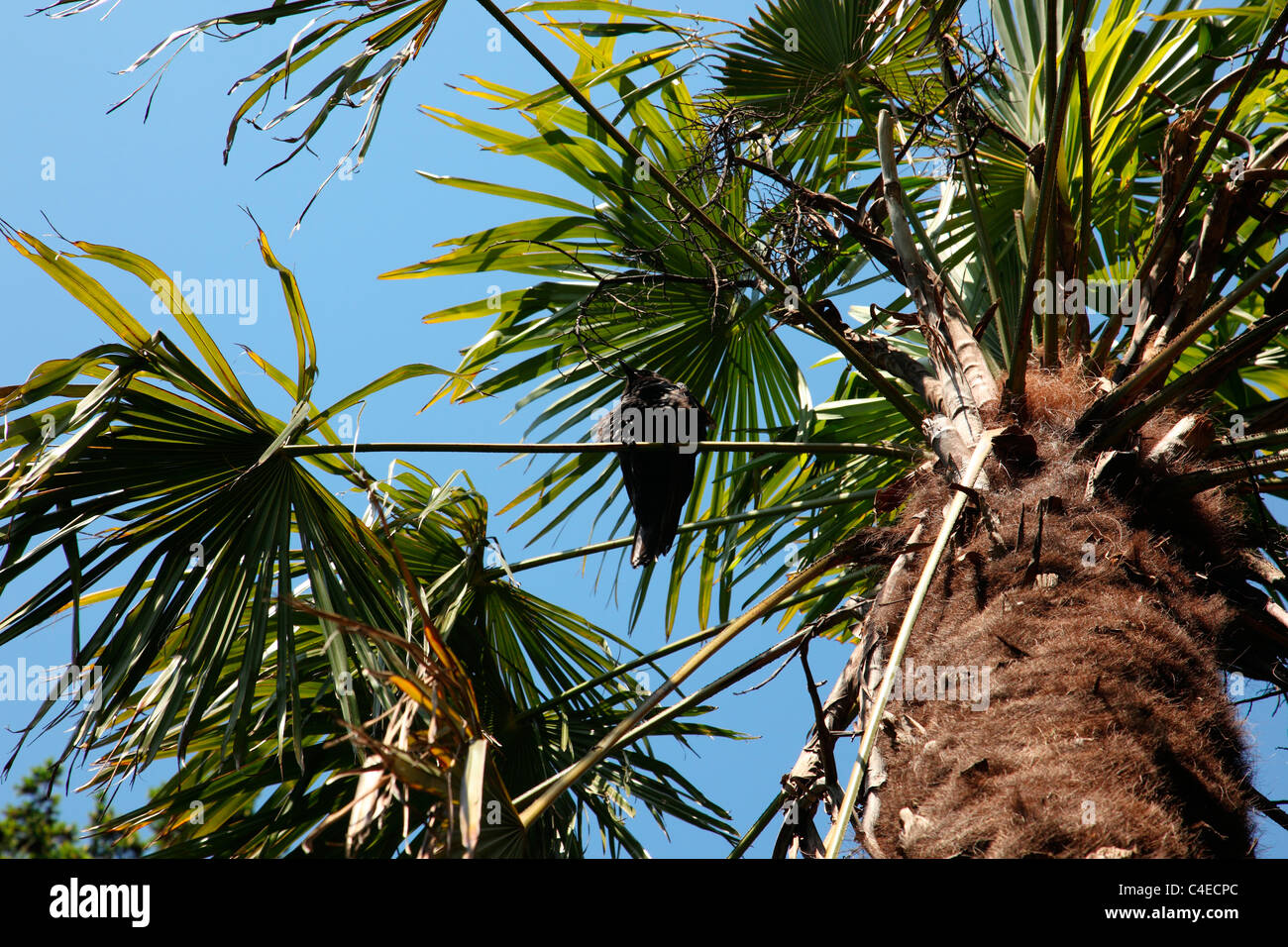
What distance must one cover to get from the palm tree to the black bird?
26 cm

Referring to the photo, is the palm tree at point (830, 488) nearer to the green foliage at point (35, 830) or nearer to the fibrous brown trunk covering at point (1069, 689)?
the fibrous brown trunk covering at point (1069, 689)

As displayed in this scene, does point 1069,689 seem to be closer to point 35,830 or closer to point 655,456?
point 655,456

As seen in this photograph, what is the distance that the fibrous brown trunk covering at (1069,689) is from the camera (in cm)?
169

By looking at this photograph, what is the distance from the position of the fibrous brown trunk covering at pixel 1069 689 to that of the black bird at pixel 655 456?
889mm

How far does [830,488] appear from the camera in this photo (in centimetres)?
395

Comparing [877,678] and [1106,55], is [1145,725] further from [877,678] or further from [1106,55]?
[1106,55]

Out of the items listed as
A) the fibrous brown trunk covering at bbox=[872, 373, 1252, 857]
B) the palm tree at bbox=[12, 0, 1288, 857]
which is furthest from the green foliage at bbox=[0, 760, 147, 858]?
the fibrous brown trunk covering at bbox=[872, 373, 1252, 857]

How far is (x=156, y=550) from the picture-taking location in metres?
2.66

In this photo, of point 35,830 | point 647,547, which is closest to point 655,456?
point 647,547

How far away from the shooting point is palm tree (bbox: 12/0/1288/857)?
185 centimetres

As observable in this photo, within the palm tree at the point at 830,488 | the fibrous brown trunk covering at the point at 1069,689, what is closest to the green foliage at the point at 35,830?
the palm tree at the point at 830,488

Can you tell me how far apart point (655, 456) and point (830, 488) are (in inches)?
48.9
